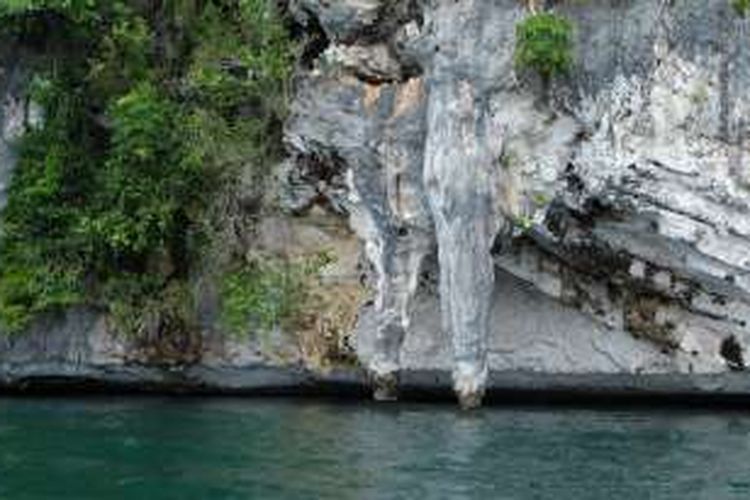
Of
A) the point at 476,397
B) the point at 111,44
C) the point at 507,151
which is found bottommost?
the point at 476,397

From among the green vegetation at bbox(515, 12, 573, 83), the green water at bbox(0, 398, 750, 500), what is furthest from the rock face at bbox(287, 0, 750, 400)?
the green water at bbox(0, 398, 750, 500)

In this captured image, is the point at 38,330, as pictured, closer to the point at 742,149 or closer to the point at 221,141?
the point at 221,141

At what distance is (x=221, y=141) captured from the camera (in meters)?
21.9

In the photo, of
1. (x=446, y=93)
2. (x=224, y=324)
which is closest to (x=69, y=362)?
(x=224, y=324)

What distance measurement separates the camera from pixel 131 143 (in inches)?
845

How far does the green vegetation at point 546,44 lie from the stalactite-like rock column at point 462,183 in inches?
26.8

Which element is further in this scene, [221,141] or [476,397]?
[221,141]

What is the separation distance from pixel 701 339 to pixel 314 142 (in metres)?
6.52

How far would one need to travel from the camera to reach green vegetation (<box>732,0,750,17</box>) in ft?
64.5

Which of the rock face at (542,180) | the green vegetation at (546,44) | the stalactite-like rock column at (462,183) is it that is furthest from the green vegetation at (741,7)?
the stalactite-like rock column at (462,183)

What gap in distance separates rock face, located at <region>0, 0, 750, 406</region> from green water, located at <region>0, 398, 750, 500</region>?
1.12m

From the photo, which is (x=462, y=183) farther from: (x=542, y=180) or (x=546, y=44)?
(x=546, y=44)

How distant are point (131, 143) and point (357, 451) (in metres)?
6.95

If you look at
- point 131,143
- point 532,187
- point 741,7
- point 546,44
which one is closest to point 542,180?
point 532,187
